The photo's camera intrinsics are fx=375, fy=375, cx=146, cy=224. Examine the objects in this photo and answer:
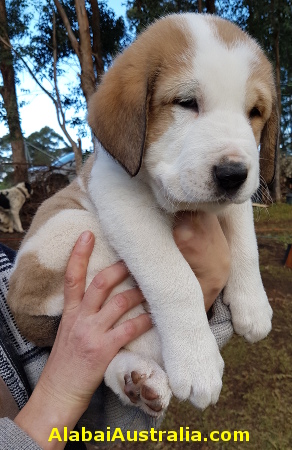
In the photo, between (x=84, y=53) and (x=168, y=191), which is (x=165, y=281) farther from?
(x=84, y=53)

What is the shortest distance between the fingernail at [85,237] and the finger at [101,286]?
0.15 m

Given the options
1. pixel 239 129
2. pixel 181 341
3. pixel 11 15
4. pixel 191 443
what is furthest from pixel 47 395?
pixel 11 15

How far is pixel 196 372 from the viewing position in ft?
4.54

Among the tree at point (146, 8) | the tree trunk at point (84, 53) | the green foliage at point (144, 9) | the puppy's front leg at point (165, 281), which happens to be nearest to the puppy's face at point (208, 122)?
the puppy's front leg at point (165, 281)

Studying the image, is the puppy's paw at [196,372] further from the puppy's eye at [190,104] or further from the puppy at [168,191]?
the puppy's eye at [190,104]

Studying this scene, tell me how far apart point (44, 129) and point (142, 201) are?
51349 millimetres

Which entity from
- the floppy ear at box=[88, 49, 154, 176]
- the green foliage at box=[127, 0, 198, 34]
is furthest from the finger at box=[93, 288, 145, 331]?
the green foliage at box=[127, 0, 198, 34]

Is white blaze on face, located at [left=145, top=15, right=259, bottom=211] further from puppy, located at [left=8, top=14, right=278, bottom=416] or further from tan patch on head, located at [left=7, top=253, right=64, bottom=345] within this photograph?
tan patch on head, located at [left=7, top=253, right=64, bottom=345]

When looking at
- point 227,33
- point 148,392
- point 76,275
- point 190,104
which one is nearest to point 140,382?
point 148,392

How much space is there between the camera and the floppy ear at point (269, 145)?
1.79m

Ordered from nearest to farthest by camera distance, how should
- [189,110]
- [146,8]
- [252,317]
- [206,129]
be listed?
[206,129] < [189,110] < [252,317] < [146,8]

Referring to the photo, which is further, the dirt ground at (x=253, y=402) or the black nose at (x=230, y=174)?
the dirt ground at (x=253, y=402)

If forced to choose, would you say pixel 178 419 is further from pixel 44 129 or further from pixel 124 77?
pixel 44 129

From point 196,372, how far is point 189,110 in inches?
39.1
